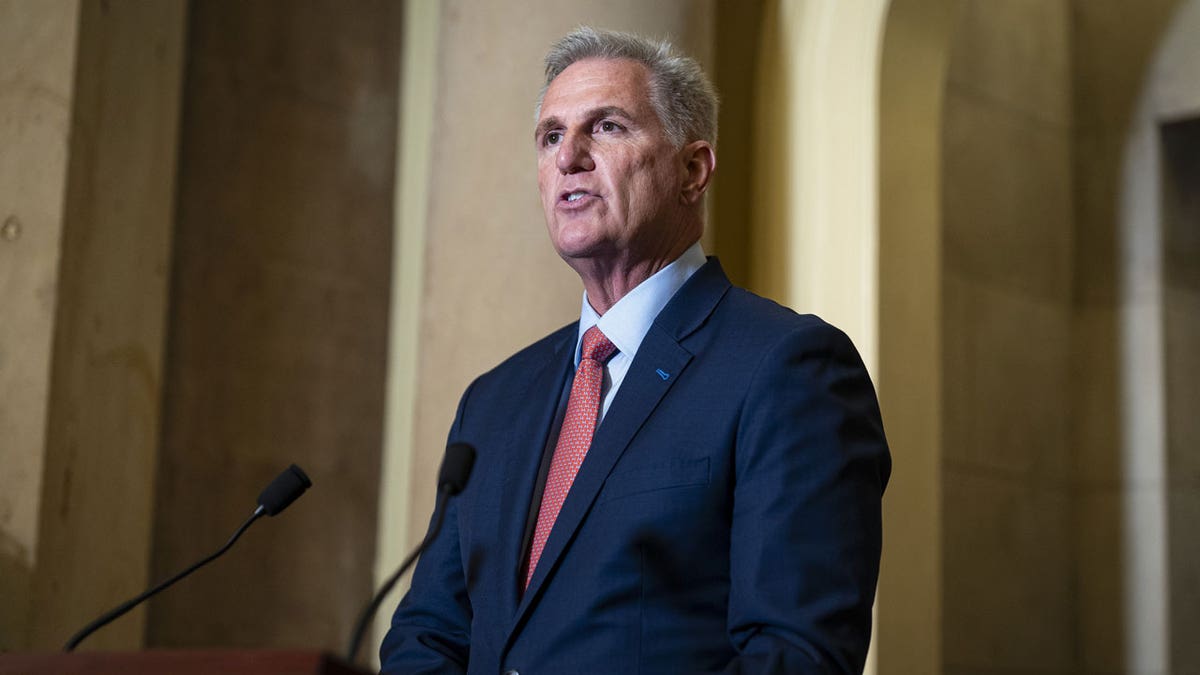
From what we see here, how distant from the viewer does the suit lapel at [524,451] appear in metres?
2.31

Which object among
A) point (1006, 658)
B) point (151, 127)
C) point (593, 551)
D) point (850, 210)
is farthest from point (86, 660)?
point (1006, 658)

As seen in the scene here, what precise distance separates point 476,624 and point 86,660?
862 mm

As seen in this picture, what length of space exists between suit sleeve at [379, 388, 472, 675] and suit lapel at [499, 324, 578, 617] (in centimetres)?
20

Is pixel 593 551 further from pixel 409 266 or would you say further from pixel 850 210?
pixel 409 266

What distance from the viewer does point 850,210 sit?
14.7 ft

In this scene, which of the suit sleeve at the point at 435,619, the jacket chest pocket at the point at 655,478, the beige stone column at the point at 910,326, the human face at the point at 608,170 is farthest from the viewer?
the beige stone column at the point at 910,326

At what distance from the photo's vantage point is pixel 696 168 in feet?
8.77

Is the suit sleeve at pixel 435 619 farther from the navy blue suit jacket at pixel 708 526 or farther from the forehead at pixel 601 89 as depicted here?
the forehead at pixel 601 89

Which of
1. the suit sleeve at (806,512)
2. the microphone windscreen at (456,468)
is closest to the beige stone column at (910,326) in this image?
the suit sleeve at (806,512)

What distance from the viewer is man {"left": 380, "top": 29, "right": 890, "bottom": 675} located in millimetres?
2076

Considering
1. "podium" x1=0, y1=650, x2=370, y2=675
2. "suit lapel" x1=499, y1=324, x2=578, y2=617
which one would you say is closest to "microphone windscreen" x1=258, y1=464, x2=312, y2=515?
"suit lapel" x1=499, y1=324, x2=578, y2=617

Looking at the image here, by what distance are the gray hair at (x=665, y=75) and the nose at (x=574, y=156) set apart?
0.15 meters

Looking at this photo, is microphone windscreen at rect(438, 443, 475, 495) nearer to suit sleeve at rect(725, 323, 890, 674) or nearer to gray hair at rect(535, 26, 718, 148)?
suit sleeve at rect(725, 323, 890, 674)

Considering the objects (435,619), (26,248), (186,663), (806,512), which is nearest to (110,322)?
(26,248)
